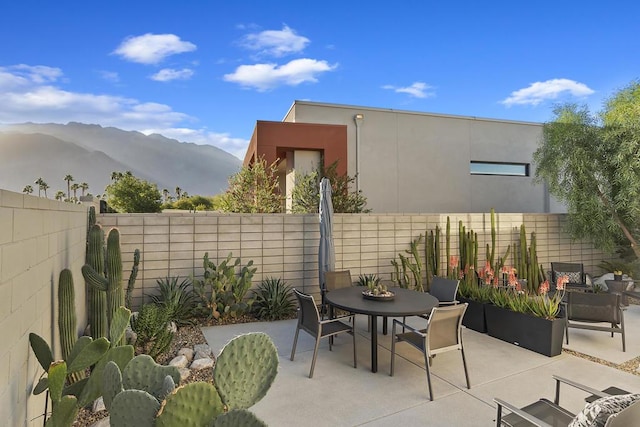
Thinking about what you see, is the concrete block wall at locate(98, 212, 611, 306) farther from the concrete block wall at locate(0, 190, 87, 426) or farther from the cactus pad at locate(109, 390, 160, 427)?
the cactus pad at locate(109, 390, 160, 427)

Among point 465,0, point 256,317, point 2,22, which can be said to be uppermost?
point 465,0

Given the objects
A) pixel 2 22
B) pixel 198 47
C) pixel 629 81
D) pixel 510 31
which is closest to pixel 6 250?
pixel 2 22

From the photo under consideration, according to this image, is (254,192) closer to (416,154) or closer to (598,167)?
(416,154)

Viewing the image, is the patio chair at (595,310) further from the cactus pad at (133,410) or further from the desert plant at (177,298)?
the desert plant at (177,298)

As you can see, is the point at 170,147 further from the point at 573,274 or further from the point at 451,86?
the point at 573,274

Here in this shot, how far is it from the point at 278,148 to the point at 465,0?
691 centimetres

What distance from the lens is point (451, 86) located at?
47.5 feet

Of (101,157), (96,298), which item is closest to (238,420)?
(96,298)

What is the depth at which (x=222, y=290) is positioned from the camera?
5.86 meters

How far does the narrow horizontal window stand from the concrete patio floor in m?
9.11

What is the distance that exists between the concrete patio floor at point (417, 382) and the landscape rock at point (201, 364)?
535 mm

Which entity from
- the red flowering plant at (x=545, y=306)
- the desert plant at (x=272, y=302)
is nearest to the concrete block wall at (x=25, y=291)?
the desert plant at (x=272, y=302)

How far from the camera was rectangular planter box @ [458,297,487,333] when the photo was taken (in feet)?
17.7

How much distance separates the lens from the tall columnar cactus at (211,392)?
4.45 ft
